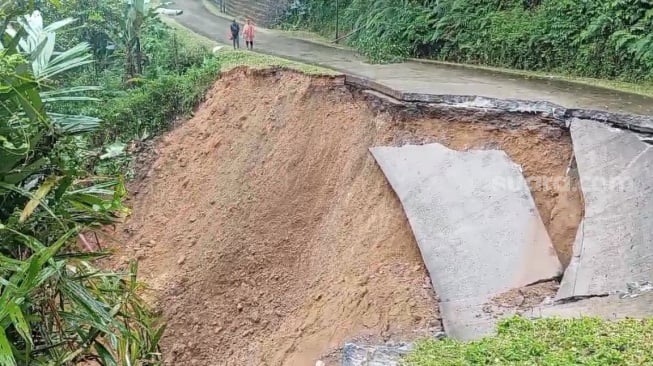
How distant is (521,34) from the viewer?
439 inches

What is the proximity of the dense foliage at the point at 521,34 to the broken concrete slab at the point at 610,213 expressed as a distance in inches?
140

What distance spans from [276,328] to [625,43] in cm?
704

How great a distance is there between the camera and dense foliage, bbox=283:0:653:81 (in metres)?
9.82

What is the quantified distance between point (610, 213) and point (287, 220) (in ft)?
13.6

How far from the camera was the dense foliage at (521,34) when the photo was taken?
982cm

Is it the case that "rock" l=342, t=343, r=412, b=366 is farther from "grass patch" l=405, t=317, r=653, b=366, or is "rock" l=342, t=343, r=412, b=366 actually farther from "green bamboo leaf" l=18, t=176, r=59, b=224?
"green bamboo leaf" l=18, t=176, r=59, b=224

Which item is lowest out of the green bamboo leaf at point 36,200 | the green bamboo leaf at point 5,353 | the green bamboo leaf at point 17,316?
the green bamboo leaf at point 5,353

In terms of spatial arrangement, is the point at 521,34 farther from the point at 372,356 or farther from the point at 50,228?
the point at 50,228

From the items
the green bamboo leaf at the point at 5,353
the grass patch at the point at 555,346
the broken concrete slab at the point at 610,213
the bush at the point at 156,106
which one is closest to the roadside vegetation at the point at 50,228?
the green bamboo leaf at the point at 5,353

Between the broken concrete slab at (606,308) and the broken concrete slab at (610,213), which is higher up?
the broken concrete slab at (610,213)

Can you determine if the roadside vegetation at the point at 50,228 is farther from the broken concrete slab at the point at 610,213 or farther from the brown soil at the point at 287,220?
the broken concrete slab at the point at 610,213

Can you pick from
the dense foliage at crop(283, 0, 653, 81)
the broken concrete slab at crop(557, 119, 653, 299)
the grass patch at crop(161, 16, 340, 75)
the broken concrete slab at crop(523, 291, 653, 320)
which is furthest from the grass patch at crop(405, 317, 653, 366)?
the dense foliage at crop(283, 0, 653, 81)

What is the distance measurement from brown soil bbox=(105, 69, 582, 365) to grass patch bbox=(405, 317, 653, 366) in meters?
1.31

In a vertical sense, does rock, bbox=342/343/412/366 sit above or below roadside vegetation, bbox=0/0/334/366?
below
